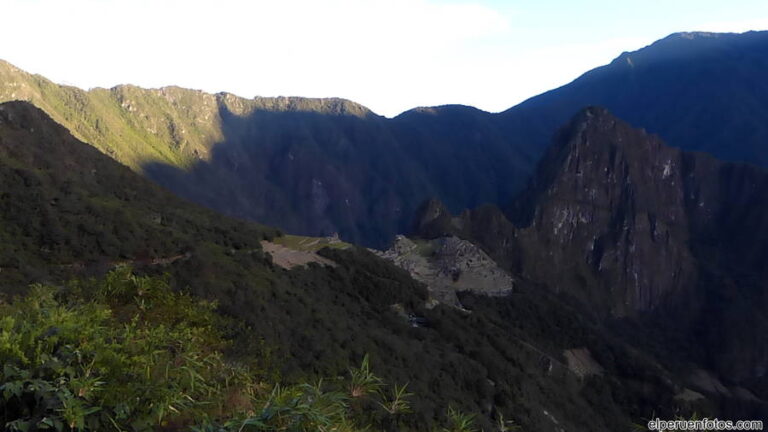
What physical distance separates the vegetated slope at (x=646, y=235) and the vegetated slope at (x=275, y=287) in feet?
167

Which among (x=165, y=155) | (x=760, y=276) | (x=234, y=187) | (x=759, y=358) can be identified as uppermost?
(x=165, y=155)

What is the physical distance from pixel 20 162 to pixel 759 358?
104269 millimetres

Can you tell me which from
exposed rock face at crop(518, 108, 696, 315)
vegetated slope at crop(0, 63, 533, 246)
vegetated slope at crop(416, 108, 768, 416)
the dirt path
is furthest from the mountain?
the dirt path

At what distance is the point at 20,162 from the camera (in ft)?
117

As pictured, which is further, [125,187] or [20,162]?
[125,187]

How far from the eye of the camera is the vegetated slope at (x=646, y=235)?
10231cm

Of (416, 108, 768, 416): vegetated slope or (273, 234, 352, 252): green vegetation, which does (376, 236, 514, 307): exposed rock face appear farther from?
(416, 108, 768, 416): vegetated slope

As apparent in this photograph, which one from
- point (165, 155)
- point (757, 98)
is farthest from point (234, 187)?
point (757, 98)

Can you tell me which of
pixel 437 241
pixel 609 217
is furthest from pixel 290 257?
pixel 609 217

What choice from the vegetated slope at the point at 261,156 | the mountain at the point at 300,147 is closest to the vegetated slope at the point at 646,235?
the mountain at the point at 300,147

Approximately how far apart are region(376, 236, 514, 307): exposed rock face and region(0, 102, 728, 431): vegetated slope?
1452 cm

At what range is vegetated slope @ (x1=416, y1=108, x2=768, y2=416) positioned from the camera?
336 ft

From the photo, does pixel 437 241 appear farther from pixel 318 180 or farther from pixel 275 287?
pixel 318 180

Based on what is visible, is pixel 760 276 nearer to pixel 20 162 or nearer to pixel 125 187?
pixel 125 187
